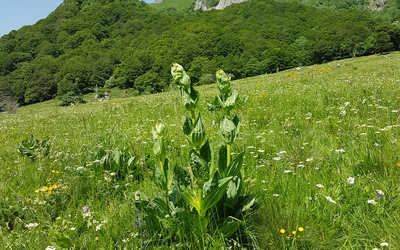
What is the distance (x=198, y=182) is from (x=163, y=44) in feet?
406

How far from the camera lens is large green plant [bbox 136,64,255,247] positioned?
202 cm

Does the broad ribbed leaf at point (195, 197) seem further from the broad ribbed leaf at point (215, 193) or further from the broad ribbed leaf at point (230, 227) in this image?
the broad ribbed leaf at point (230, 227)

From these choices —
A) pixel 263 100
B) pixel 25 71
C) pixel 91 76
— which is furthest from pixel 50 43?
pixel 263 100

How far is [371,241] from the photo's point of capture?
201 cm

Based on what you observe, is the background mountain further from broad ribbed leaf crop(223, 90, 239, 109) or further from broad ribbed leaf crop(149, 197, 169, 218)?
broad ribbed leaf crop(149, 197, 169, 218)

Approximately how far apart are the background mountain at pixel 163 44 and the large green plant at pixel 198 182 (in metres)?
76.9

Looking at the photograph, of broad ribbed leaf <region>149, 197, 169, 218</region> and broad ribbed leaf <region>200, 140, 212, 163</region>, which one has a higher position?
broad ribbed leaf <region>200, 140, 212, 163</region>

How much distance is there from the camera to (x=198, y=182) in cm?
206

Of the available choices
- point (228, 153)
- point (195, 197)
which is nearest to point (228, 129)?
point (228, 153)

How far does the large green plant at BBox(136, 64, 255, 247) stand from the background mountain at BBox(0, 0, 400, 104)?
252ft

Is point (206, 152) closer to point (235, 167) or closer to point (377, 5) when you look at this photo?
point (235, 167)

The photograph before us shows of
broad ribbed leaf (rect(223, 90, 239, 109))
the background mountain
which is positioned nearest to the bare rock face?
the background mountain

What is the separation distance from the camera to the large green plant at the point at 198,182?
2023mm

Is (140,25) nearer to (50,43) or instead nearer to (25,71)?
(50,43)
